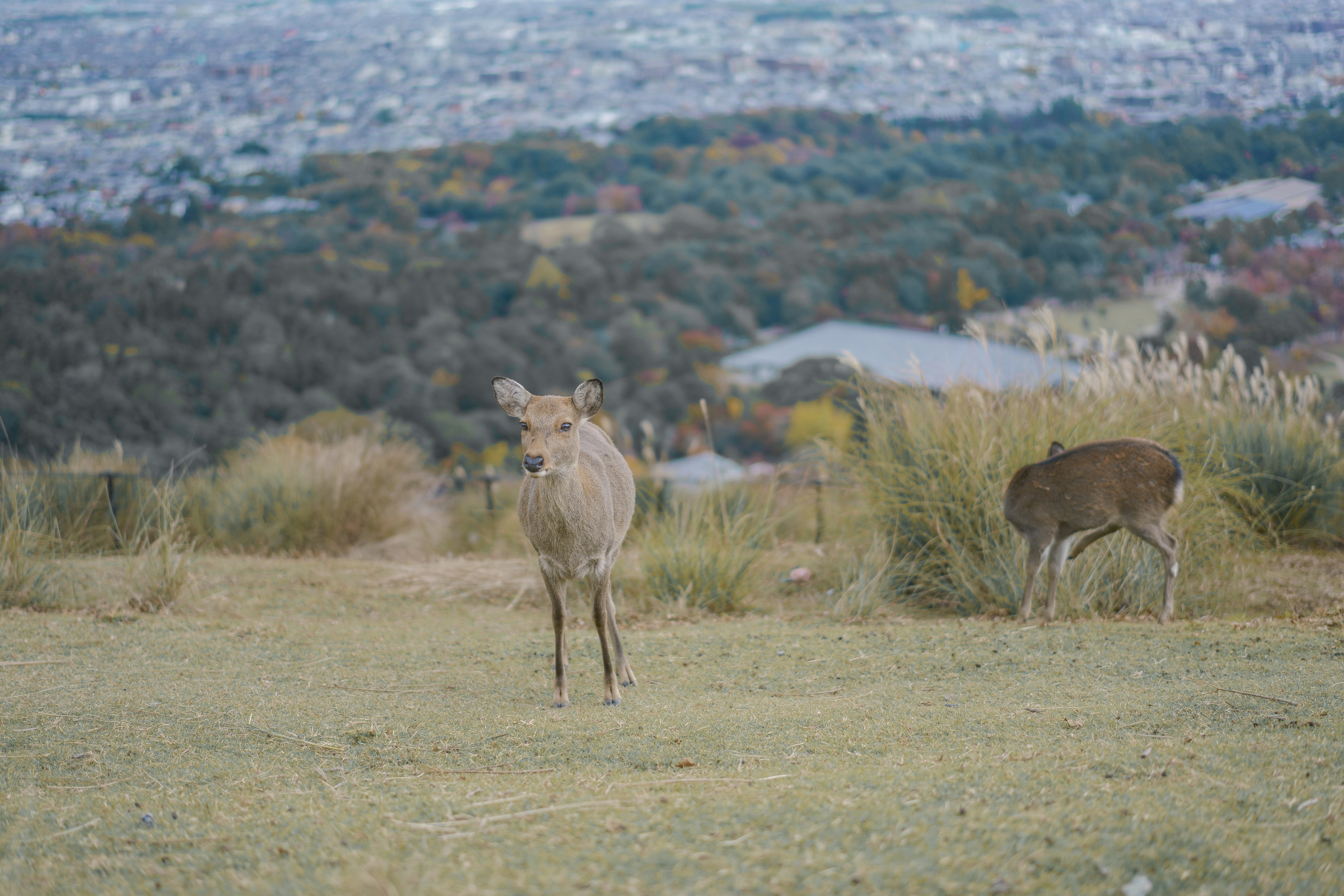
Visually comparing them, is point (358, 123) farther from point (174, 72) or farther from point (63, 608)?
point (63, 608)

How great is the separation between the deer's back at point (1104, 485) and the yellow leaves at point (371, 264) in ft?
108

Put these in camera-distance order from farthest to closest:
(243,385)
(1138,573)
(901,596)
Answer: (243,385), (901,596), (1138,573)

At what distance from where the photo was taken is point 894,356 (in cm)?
955

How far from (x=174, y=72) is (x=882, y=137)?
1093 inches

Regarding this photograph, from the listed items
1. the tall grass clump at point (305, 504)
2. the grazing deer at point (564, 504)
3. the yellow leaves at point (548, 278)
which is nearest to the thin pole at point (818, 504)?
the tall grass clump at point (305, 504)

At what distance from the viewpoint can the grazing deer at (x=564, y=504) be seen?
479 centimetres

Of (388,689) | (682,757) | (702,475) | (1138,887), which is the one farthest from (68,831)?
(702,475)

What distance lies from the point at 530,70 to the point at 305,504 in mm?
36528

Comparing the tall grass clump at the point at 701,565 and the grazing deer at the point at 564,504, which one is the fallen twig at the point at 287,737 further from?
the tall grass clump at the point at 701,565

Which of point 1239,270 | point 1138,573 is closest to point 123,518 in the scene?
A: point 1138,573

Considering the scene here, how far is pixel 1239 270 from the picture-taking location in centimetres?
2219

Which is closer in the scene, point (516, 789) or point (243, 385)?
point (516, 789)

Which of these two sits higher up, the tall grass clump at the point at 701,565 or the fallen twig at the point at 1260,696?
the fallen twig at the point at 1260,696

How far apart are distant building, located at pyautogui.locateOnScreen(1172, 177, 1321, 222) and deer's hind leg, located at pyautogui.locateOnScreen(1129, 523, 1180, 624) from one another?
20.0m
